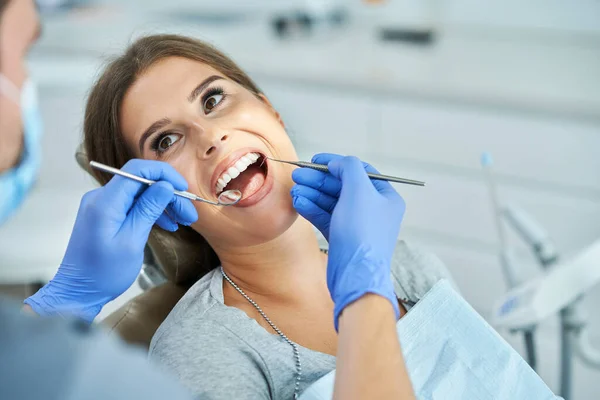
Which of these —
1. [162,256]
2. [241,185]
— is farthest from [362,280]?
[162,256]

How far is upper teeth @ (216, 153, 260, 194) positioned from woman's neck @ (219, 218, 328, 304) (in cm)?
14

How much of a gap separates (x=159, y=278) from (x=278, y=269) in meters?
0.33

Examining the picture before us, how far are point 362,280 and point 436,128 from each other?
1.85m

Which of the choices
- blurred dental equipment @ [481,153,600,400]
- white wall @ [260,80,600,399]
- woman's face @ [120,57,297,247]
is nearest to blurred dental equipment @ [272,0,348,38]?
white wall @ [260,80,600,399]

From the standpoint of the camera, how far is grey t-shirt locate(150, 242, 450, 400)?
1034 mm

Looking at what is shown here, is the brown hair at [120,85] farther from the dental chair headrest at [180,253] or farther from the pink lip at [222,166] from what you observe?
the pink lip at [222,166]

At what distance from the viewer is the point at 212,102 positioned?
127 centimetres

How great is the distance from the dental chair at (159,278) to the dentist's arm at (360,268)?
35 centimetres

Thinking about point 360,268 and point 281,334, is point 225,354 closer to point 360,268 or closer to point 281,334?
point 281,334

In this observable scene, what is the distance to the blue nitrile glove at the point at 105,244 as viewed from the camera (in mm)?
1043

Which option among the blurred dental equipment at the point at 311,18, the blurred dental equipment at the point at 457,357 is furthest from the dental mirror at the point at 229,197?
the blurred dental equipment at the point at 311,18

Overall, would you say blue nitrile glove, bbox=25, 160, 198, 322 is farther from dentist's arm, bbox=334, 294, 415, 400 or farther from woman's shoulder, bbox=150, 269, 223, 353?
dentist's arm, bbox=334, 294, 415, 400

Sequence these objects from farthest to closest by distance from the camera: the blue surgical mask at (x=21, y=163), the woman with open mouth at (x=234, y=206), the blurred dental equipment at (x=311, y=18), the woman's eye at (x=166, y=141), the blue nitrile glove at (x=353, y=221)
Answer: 1. the blurred dental equipment at (x=311, y=18)
2. the woman's eye at (x=166, y=141)
3. the woman with open mouth at (x=234, y=206)
4. the blue nitrile glove at (x=353, y=221)
5. the blue surgical mask at (x=21, y=163)

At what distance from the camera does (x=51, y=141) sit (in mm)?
2217
